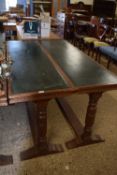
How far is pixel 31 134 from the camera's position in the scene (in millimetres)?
1903

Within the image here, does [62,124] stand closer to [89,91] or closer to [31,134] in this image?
[31,134]

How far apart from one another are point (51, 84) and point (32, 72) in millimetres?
283

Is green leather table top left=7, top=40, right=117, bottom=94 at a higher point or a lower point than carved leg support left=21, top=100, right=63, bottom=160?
higher

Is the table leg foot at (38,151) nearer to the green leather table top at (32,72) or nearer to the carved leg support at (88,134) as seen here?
the carved leg support at (88,134)

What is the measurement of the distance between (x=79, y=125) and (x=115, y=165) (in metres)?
0.54

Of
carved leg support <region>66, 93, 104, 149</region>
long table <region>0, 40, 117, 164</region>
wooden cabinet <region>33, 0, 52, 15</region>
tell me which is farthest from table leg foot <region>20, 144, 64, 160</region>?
wooden cabinet <region>33, 0, 52, 15</region>

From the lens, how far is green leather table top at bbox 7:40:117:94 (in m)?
1.44

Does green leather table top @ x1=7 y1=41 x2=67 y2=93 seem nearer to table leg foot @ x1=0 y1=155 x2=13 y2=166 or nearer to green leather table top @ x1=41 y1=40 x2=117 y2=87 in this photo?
green leather table top @ x1=41 y1=40 x2=117 y2=87

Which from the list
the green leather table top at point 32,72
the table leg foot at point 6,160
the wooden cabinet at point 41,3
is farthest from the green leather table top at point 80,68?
the wooden cabinet at point 41,3

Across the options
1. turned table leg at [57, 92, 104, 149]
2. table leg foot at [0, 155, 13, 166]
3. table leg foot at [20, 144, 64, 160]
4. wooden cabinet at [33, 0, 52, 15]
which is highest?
wooden cabinet at [33, 0, 52, 15]

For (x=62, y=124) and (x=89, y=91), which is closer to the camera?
(x=89, y=91)

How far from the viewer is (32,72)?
5.39 feet

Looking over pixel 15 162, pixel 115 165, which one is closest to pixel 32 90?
pixel 15 162

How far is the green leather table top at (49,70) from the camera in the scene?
1.44 metres
